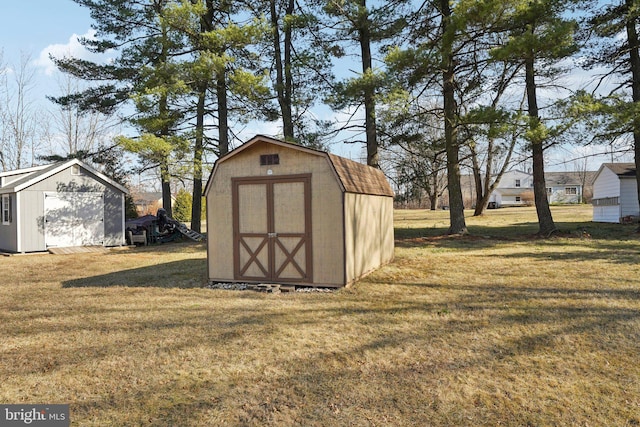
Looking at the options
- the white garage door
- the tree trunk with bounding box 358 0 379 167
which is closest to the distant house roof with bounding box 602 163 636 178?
the tree trunk with bounding box 358 0 379 167

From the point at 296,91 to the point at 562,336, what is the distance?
14.4 metres

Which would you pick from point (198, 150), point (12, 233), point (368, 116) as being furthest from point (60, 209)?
point (368, 116)

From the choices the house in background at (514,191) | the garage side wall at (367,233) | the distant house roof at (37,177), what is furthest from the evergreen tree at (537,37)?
the house in background at (514,191)

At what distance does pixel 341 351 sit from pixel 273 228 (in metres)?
4.14

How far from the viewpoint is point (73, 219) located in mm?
17125

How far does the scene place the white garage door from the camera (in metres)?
16.5

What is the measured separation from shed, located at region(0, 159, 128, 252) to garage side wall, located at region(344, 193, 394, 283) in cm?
1264

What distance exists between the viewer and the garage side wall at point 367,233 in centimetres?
833

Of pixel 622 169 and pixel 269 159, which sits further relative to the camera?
pixel 622 169

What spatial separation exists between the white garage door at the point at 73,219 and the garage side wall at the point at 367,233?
12.8 m

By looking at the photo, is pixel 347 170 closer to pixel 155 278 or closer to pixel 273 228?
Result: pixel 273 228

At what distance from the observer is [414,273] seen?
965 cm

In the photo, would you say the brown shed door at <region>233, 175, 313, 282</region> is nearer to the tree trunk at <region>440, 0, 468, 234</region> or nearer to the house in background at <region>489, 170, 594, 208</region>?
the tree trunk at <region>440, 0, 468, 234</region>

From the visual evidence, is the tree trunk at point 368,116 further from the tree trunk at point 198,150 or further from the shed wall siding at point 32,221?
the shed wall siding at point 32,221
